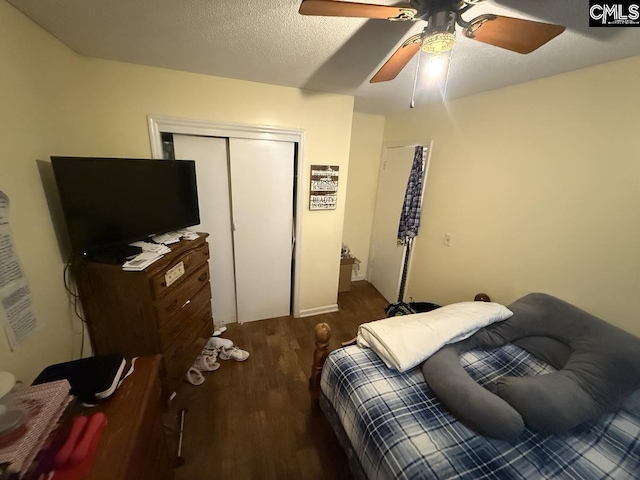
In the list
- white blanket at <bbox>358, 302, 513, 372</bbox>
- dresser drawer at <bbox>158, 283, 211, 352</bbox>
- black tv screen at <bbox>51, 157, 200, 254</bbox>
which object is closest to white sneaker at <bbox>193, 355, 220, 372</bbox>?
dresser drawer at <bbox>158, 283, 211, 352</bbox>

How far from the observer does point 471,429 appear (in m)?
0.95

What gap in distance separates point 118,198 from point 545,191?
2743 millimetres

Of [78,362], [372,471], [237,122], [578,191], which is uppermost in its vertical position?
[237,122]

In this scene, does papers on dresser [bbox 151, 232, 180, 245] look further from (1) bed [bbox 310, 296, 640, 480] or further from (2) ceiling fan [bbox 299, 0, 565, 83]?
(2) ceiling fan [bbox 299, 0, 565, 83]

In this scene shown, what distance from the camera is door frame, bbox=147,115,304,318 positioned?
1.77 metres

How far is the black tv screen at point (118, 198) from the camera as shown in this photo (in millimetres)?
1154

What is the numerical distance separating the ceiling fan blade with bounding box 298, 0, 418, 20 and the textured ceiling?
25 cm

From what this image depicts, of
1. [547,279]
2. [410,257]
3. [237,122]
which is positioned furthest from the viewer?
[410,257]

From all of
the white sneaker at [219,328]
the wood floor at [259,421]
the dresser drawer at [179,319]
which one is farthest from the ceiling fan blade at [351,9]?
the white sneaker at [219,328]

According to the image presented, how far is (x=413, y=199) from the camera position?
2.58 m

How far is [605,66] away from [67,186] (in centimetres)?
297

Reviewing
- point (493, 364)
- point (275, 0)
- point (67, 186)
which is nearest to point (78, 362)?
point (67, 186)

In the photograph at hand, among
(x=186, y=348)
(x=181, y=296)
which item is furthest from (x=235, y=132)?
(x=186, y=348)

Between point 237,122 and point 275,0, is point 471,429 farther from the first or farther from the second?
point 237,122
